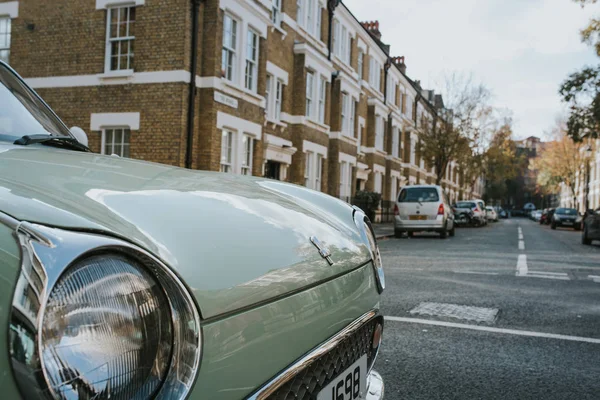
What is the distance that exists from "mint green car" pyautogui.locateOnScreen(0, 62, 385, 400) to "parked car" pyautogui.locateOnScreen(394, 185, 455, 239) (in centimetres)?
1739

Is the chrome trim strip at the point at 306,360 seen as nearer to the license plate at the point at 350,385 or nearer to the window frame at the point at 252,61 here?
the license plate at the point at 350,385

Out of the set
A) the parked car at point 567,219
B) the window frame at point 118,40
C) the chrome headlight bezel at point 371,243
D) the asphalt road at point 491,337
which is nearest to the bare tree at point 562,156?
the parked car at point 567,219

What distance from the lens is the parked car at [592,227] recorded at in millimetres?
17703

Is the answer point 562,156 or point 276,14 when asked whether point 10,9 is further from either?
point 562,156

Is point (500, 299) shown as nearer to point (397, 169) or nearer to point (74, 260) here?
point (74, 260)

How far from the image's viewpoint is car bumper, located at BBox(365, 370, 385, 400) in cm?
211

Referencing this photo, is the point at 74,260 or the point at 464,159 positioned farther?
the point at 464,159

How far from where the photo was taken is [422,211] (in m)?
18.8

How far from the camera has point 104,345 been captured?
959mm

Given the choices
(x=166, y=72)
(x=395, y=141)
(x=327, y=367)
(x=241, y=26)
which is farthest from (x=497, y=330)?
(x=395, y=141)

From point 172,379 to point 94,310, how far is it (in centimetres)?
21

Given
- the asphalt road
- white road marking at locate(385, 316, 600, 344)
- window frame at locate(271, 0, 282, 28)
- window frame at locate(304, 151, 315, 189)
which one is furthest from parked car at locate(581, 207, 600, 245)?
white road marking at locate(385, 316, 600, 344)

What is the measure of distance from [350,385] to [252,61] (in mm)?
15920

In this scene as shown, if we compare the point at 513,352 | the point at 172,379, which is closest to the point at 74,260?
the point at 172,379
